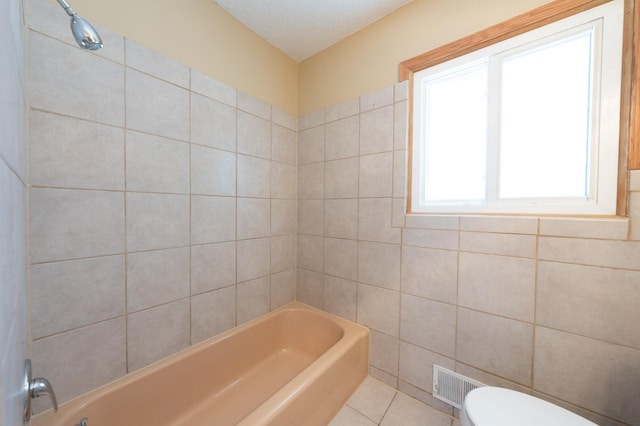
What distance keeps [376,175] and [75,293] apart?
5.17ft

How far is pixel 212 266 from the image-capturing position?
136 centimetres

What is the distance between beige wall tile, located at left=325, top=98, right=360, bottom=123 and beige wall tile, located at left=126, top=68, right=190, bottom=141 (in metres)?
0.92

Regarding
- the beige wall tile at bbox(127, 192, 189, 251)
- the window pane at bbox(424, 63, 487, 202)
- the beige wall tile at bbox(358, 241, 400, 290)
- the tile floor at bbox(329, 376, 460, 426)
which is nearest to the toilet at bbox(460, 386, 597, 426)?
the tile floor at bbox(329, 376, 460, 426)

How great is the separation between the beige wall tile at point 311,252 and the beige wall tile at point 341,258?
0.16ft

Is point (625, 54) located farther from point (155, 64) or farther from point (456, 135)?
point (155, 64)

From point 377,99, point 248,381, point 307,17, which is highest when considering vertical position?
point 307,17

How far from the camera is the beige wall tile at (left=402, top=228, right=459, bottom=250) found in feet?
3.95

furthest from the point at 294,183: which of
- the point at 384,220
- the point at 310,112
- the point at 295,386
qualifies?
the point at 295,386

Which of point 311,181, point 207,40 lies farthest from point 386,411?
point 207,40

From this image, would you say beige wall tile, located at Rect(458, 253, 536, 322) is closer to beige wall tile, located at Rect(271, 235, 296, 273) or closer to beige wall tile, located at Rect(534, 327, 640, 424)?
beige wall tile, located at Rect(534, 327, 640, 424)

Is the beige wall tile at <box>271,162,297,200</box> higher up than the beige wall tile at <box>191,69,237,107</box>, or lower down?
lower down

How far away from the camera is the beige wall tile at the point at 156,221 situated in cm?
106

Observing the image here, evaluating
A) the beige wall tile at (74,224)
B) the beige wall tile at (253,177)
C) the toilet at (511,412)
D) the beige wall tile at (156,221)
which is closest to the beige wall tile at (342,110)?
the beige wall tile at (253,177)

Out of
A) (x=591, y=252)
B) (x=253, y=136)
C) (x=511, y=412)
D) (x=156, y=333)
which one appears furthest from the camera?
(x=253, y=136)
